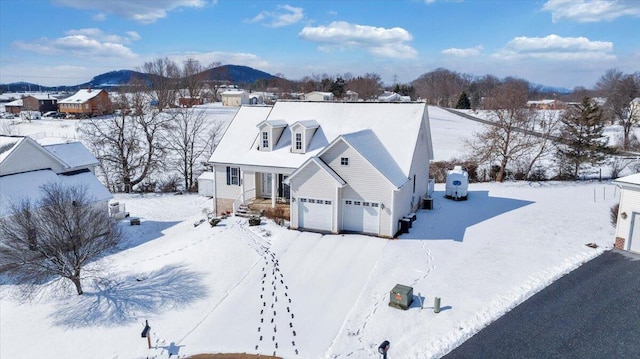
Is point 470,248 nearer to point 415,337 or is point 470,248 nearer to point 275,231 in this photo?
point 415,337

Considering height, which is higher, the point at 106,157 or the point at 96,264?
the point at 106,157

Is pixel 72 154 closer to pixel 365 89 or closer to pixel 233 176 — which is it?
pixel 233 176

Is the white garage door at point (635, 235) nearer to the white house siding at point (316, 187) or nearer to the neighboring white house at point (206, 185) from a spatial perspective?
the white house siding at point (316, 187)

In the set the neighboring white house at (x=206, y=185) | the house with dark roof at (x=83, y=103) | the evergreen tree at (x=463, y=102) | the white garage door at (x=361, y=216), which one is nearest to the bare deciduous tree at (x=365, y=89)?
the evergreen tree at (x=463, y=102)

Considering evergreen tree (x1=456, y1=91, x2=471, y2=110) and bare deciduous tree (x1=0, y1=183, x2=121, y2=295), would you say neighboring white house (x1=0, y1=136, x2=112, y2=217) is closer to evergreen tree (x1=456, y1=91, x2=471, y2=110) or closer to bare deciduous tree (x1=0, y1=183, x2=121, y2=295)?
bare deciduous tree (x1=0, y1=183, x2=121, y2=295)

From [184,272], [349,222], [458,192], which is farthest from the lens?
[458,192]

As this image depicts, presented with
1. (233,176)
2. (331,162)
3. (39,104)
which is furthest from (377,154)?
(39,104)

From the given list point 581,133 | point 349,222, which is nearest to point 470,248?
point 349,222
